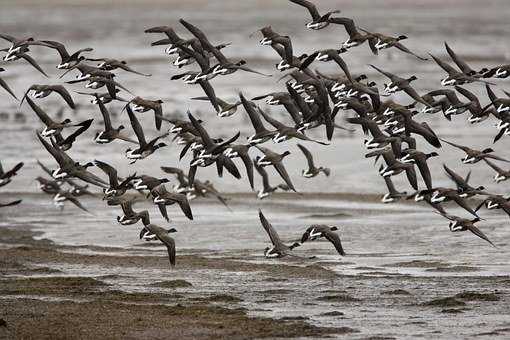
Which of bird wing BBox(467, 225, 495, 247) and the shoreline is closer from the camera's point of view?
the shoreline

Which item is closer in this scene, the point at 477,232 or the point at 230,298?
the point at 230,298

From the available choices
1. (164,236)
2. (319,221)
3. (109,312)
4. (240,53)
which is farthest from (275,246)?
(240,53)

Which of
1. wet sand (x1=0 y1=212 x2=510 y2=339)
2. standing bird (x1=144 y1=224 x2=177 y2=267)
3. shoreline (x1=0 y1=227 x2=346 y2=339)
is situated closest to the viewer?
shoreline (x1=0 y1=227 x2=346 y2=339)

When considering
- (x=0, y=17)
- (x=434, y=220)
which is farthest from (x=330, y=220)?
(x=0, y=17)

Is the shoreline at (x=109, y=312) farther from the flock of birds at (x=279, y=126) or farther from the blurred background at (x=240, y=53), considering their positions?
the blurred background at (x=240, y=53)

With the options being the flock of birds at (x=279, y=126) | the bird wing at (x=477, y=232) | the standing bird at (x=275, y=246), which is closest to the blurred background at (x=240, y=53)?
the flock of birds at (x=279, y=126)

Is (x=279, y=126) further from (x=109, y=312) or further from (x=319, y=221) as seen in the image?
(x=109, y=312)

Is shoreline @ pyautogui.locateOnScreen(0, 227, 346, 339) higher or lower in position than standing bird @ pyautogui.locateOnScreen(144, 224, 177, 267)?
lower

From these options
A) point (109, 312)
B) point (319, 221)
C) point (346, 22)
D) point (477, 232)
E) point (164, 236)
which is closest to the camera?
point (109, 312)

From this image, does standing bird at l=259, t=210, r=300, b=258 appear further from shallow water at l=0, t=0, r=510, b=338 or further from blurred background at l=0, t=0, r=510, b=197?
blurred background at l=0, t=0, r=510, b=197

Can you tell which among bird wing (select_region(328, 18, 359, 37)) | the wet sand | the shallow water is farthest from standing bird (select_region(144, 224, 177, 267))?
bird wing (select_region(328, 18, 359, 37))

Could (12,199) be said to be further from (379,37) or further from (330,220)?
(379,37)

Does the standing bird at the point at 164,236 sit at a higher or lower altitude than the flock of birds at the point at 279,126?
lower

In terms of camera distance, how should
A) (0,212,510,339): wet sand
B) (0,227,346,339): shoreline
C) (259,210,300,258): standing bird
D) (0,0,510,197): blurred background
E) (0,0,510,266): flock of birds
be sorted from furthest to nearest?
(0,0,510,197): blurred background, (0,0,510,266): flock of birds, (259,210,300,258): standing bird, (0,212,510,339): wet sand, (0,227,346,339): shoreline
